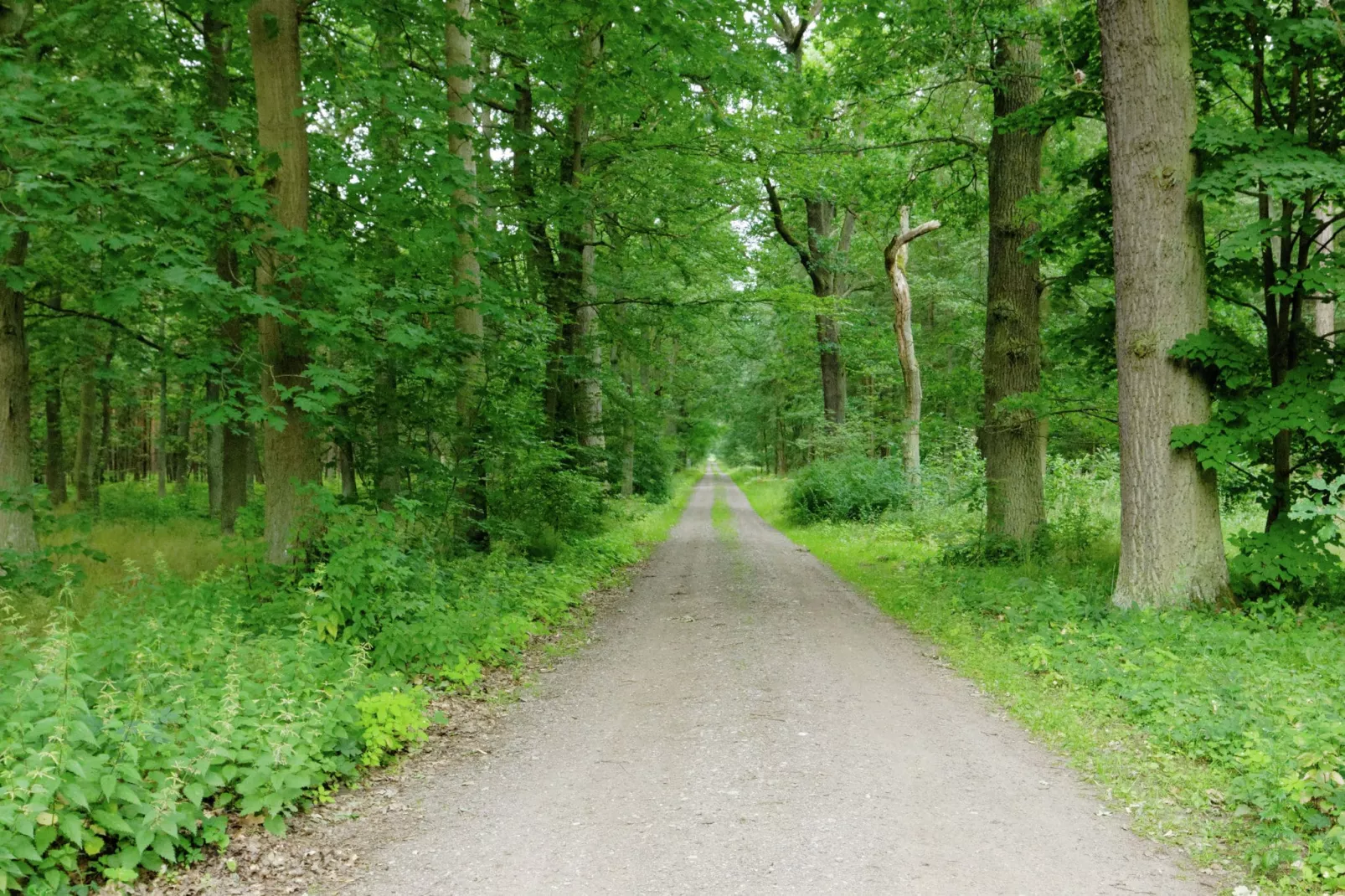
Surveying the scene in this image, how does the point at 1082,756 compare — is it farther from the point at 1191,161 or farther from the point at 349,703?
the point at 1191,161

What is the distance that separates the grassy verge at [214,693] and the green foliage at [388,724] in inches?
0.6

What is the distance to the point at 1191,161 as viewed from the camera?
23.9ft

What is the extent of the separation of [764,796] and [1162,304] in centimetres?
597

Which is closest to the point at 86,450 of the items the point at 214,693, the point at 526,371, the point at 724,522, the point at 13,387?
the point at 13,387

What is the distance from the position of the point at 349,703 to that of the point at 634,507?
17823 mm

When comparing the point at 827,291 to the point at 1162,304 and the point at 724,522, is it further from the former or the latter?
the point at 1162,304

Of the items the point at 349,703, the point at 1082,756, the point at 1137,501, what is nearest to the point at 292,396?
the point at 349,703

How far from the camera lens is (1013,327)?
10.9m

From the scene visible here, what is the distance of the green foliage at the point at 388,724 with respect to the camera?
16.4 feet

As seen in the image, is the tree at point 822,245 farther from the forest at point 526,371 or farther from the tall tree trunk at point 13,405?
the tall tree trunk at point 13,405

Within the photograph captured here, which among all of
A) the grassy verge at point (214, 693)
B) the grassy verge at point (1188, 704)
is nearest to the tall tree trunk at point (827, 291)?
the grassy verge at point (1188, 704)

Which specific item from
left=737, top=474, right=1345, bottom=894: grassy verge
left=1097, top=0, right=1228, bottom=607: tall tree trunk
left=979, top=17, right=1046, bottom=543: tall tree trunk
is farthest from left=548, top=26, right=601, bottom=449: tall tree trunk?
left=737, top=474, right=1345, bottom=894: grassy verge

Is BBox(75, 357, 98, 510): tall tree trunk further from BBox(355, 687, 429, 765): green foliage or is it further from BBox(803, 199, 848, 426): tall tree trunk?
BBox(803, 199, 848, 426): tall tree trunk

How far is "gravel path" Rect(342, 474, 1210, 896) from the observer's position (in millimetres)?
3645
